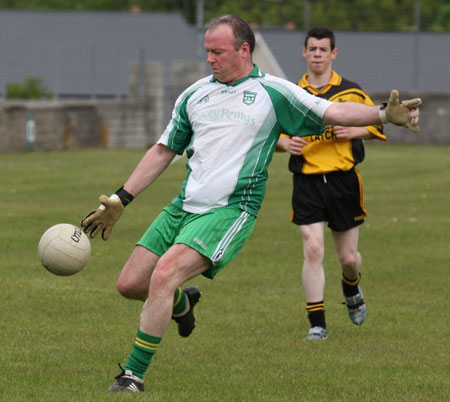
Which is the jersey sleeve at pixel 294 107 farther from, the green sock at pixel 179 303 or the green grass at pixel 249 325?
the green grass at pixel 249 325

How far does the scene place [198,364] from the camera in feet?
25.0

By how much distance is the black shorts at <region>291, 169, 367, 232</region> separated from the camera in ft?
29.1

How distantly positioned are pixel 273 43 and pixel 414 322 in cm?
3897

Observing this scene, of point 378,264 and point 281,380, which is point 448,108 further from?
point 281,380

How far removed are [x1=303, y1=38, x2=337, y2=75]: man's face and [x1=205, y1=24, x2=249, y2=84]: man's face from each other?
2.09m

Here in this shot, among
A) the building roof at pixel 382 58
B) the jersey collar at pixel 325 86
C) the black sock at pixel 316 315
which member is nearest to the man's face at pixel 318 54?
the jersey collar at pixel 325 86

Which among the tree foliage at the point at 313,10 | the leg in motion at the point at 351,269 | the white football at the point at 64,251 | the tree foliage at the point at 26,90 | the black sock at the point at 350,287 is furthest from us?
the tree foliage at the point at 313,10

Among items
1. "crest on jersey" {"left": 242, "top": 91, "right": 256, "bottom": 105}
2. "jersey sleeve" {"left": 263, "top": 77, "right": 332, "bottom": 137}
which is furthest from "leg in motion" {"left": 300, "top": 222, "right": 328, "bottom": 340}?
"crest on jersey" {"left": 242, "top": 91, "right": 256, "bottom": 105}

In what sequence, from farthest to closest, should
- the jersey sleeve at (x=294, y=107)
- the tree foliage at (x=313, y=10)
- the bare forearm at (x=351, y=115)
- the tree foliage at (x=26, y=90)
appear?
the tree foliage at (x=313, y=10), the tree foliage at (x=26, y=90), the jersey sleeve at (x=294, y=107), the bare forearm at (x=351, y=115)

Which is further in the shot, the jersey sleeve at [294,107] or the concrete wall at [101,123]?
the concrete wall at [101,123]

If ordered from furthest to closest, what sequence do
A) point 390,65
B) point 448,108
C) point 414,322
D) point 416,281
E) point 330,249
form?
point 390,65, point 448,108, point 330,249, point 416,281, point 414,322

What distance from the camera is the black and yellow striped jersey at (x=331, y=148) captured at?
881cm

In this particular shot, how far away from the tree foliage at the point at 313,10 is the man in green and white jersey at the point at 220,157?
36.4 meters

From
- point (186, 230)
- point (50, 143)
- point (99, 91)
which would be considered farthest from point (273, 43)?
point (186, 230)
